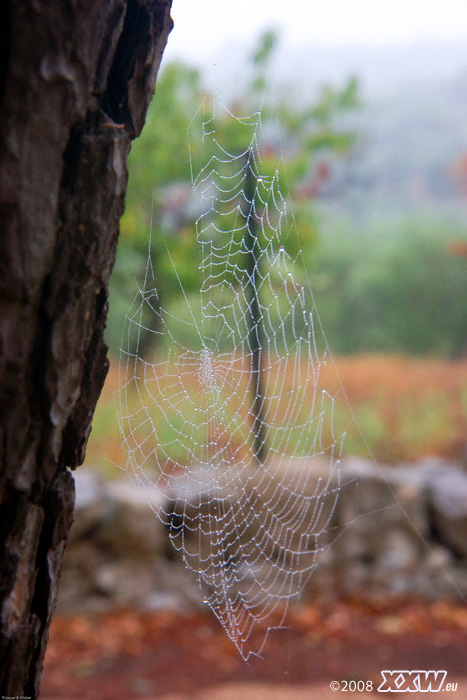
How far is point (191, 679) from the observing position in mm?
3545

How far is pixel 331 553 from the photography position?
446cm

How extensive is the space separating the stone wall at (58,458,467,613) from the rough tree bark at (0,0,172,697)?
11.6ft

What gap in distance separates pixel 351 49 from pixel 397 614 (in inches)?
579

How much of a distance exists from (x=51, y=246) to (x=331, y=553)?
3.97 metres

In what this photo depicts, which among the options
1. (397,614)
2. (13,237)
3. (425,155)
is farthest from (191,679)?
(425,155)

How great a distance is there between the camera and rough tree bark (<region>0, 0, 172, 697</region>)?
32.2 inches

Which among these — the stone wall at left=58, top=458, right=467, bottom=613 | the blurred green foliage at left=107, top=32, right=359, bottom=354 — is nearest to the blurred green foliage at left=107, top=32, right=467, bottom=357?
the blurred green foliage at left=107, top=32, right=359, bottom=354

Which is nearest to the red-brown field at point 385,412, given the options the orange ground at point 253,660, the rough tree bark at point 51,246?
the orange ground at point 253,660

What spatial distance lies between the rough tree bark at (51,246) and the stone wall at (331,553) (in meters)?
3.53

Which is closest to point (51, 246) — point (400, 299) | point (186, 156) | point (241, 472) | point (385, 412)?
point (241, 472)

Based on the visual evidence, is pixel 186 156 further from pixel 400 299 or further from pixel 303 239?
pixel 400 299

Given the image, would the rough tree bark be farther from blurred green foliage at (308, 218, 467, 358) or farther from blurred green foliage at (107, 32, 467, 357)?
blurred green foliage at (308, 218, 467, 358)

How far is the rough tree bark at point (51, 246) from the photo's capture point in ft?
2.68

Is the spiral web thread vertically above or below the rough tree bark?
below
